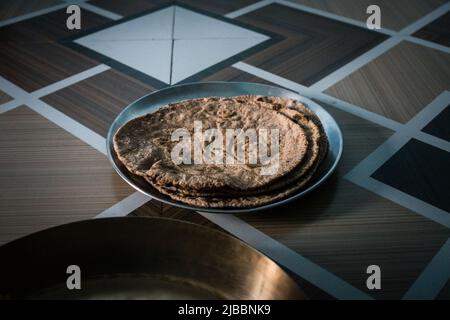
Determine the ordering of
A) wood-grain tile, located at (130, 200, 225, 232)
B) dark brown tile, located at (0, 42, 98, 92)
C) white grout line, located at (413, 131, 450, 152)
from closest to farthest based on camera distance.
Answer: wood-grain tile, located at (130, 200, 225, 232) → white grout line, located at (413, 131, 450, 152) → dark brown tile, located at (0, 42, 98, 92)

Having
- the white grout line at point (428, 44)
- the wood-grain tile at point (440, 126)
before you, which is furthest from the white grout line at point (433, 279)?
the white grout line at point (428, 44)

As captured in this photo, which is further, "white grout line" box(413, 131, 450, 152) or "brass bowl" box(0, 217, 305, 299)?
"white grout line" box(413, 131, 450, 152)

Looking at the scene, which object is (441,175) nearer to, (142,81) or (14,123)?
(142,81)

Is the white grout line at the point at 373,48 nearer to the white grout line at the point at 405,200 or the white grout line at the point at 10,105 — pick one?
the white grout line at the point at 405,200

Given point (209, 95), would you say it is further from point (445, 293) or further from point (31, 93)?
point (445, 293)

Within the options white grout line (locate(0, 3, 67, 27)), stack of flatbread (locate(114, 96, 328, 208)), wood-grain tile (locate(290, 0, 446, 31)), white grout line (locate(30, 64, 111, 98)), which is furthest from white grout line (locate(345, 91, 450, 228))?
white grout line (locate(0, 3, 67, 27))

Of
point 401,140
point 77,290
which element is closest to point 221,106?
point 401,140

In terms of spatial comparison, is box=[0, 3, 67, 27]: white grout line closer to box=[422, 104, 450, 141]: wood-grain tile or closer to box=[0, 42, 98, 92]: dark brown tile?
box=[0, 42, 98, 92]: dark brown tile

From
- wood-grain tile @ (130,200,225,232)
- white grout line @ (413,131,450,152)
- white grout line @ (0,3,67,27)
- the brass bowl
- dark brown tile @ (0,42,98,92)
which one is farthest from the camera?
white grout line @ (0,3,67,27)

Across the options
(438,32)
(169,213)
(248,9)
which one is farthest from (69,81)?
(438,32)
